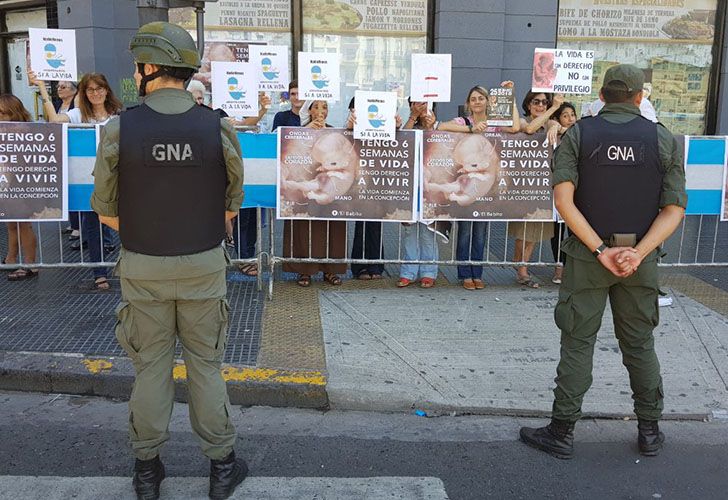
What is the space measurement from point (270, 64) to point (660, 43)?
7.97m

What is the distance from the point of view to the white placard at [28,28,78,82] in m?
6.35

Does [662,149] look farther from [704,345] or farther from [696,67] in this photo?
[696,67]

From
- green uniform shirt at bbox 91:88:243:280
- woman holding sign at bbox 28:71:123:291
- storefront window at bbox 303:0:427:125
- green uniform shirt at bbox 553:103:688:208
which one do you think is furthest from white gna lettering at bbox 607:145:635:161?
storefront window at bbox 303:0:427:125

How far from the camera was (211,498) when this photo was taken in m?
3.46

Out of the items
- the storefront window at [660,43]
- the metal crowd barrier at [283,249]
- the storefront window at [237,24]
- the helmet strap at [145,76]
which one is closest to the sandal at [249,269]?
the metal crowd barrier at [283,249]

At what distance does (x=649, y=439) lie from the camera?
401 cm

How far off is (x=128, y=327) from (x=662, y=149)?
9.39ft

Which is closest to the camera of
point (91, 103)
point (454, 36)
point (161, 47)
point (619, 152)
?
point (161, 47)

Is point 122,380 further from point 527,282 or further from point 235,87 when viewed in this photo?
point 527,282

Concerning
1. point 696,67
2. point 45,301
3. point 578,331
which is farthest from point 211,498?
point 696,67

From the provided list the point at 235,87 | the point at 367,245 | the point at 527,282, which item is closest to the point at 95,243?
the point at 235,87

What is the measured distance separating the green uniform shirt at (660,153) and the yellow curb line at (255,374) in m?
2.00

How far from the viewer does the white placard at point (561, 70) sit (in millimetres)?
6145

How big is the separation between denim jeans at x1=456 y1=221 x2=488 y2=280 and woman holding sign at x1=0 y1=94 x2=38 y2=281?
4095 mm
